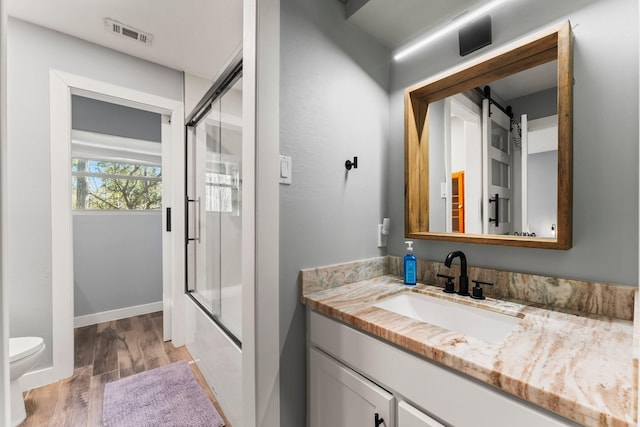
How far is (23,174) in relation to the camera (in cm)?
186

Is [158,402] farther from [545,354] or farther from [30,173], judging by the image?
[545,354]

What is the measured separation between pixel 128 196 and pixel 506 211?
3.78 metres

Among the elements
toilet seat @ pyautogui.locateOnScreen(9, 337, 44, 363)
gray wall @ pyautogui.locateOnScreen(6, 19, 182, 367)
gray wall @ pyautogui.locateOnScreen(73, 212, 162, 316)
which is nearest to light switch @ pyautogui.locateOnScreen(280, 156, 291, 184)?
toilet seat @ pyautogui.locateOnScreen(9, 337, 44, 363)

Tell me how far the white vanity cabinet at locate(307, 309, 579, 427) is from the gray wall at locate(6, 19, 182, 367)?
2.12 m

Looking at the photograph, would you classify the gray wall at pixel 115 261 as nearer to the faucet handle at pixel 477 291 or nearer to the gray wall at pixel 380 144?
the gray wall at pixel 380 144

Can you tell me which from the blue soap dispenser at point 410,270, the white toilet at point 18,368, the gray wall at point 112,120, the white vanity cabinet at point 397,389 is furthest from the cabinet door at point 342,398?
the gray wall at point 112,120

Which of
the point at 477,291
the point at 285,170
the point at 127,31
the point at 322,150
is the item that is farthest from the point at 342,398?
the point at 127,31

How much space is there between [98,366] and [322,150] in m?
2.50

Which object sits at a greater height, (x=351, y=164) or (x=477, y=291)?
(x=351, y=164)

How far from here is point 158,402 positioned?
169cm

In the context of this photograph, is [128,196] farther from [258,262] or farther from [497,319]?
[497,319]

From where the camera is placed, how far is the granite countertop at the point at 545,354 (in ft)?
1.65

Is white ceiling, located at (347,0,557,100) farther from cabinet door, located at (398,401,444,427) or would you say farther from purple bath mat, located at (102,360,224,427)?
purple bath mat, located at (102,360,224,427)

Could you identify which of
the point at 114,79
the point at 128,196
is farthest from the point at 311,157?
the point at 128,196
